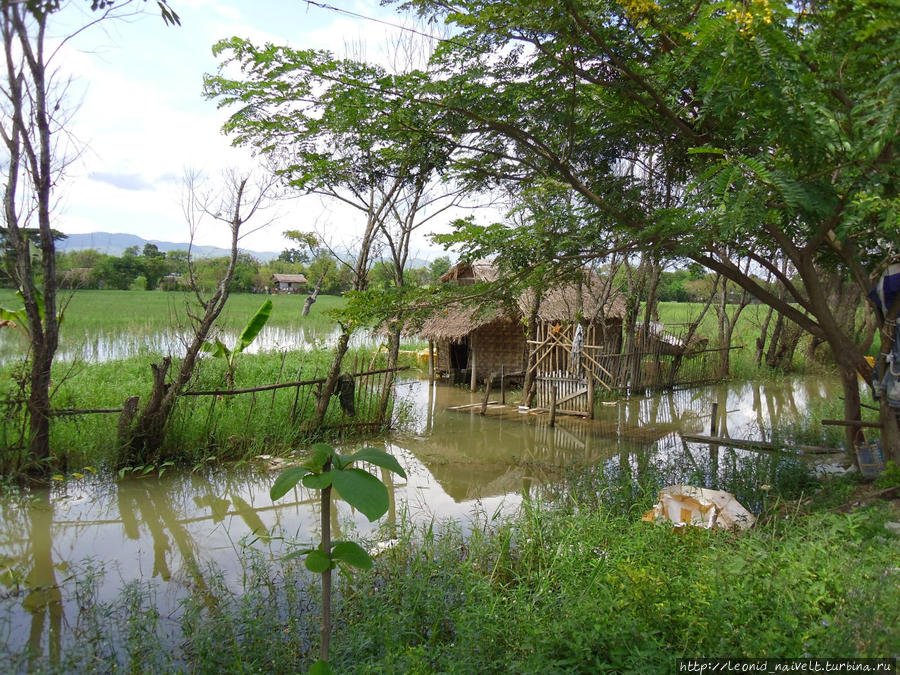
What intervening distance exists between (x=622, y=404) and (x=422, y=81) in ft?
28.2

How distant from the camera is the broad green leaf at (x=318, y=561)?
1.55 metres

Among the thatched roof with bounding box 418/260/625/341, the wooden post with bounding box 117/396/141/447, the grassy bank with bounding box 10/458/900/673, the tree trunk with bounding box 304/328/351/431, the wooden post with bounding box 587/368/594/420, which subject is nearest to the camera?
the grassy bank with bounding box 10/458/900/673

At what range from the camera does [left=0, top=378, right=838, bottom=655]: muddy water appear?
4.23 m

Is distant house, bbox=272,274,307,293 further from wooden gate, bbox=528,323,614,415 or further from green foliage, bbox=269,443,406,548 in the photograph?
green foliage, bbox=269,443,406,548

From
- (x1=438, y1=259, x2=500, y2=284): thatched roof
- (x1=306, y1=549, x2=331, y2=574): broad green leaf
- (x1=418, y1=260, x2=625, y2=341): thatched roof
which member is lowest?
(x1=306, y1=549, x2=331, y2=574): broad green leaf

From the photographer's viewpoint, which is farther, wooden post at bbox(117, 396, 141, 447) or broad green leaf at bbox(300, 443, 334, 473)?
wooden post at bbox(117, 396, 141, 447)

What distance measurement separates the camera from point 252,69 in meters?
4.94

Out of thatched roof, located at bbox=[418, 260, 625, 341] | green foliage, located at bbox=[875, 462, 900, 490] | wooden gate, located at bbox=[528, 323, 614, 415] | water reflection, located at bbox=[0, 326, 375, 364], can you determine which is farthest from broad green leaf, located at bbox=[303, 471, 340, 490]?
thatched roof, located at bbox=[418, 260, 625, 341]

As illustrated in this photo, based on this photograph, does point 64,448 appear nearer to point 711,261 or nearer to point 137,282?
point 711,261

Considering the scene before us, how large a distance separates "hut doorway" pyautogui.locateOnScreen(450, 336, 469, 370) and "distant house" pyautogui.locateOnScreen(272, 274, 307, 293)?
35.9 metres

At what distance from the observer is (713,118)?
4.99 metres

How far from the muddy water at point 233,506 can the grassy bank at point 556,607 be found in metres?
0.40

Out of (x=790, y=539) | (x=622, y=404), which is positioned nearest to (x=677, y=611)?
(x=790, y=539)

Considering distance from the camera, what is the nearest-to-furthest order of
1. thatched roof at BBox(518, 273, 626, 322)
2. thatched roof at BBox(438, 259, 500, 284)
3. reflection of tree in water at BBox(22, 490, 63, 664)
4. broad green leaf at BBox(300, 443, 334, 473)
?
broad green leaf at BBox(300, 443, 334, 473) < reflection of tree in water at BBox(22, 490, 63, 664) < thatched roof at BBox(518, 273, 626, 322) < thatched roof at BBox(438, 259, 500, 284)
